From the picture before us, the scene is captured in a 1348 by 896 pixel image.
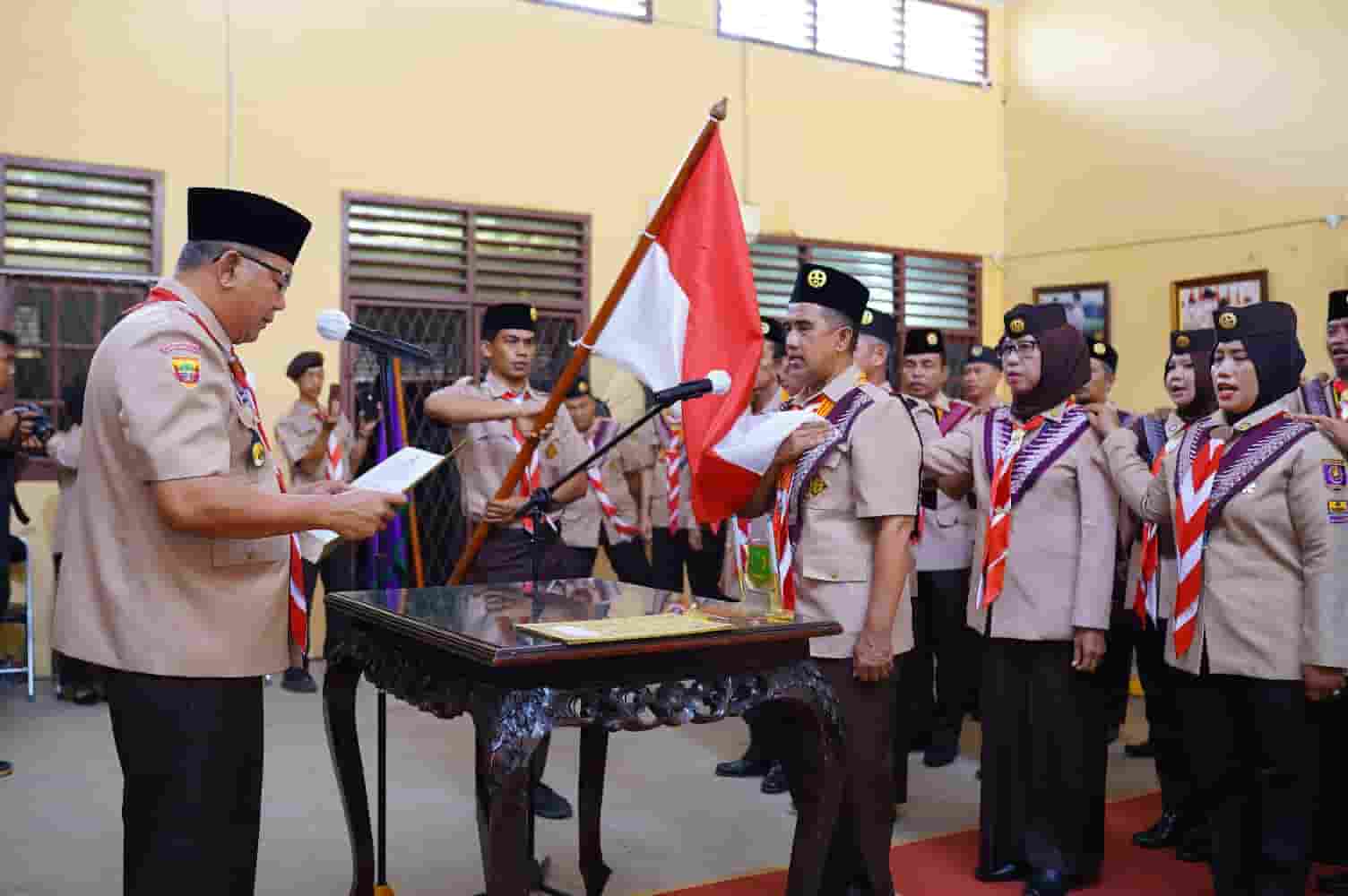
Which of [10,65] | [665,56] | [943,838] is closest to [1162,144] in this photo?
[665,56]

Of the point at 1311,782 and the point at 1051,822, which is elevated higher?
the point at 1311,782

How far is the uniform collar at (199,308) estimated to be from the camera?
7.41ft

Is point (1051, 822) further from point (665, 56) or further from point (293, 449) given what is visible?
point (665, 56)

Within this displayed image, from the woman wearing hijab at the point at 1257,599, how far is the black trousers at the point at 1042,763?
0.99ft

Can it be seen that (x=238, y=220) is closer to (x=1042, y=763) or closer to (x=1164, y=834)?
(x=1042, y=763)

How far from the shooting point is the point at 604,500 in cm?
620

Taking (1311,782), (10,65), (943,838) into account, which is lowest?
(943,838)

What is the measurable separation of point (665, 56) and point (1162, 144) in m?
3.11

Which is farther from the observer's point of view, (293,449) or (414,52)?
(414,52)

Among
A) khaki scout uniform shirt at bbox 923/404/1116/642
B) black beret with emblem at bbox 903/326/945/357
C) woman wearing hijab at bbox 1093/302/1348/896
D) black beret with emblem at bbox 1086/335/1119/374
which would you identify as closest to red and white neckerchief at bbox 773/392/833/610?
khaki scout uniform shirt at bbox 923/404/1116/642

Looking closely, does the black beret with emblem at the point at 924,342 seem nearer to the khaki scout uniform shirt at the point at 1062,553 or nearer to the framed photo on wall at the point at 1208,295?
the khaki scout uniform shirt at the point at 1062,553

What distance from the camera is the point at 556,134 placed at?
7402mm

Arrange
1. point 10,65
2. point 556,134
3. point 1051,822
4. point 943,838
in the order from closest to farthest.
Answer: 1. point 1051,822
2. point 943,838
3. point 10,65
4. point 556,134

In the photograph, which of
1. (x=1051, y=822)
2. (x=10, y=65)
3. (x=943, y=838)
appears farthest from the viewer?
(x=10, y=65)
